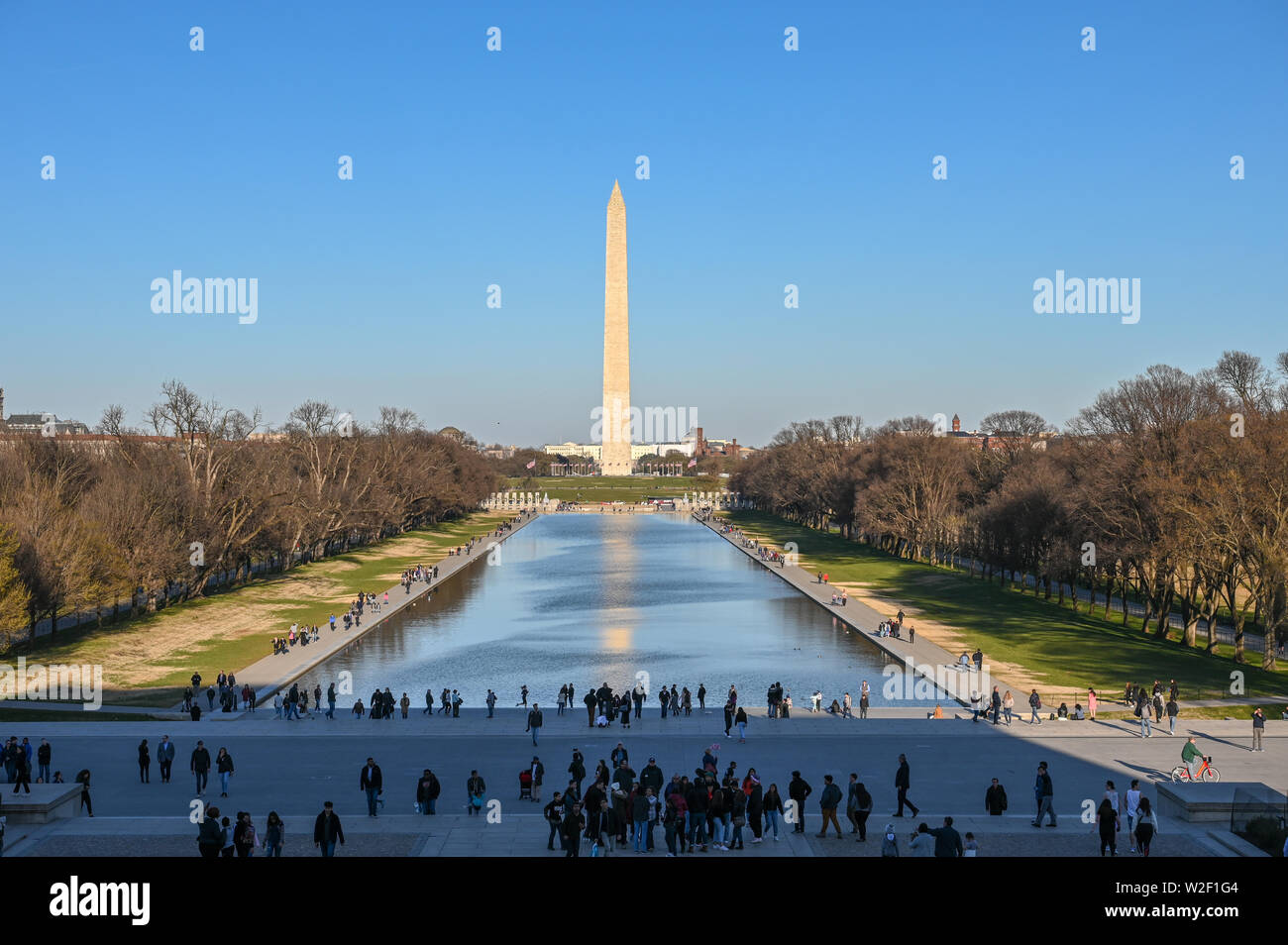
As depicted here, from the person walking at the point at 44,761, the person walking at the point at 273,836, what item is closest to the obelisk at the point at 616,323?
the person walking at the point at 44,761

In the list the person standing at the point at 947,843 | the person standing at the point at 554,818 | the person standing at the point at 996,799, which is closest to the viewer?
the person standing at the point at 947,843

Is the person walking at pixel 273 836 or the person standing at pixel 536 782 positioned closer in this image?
the person walking at pixel 273 836

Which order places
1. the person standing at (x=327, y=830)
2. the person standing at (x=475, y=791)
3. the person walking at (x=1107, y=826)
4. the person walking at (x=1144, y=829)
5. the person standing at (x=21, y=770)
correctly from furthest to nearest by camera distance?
the person standing at (x=21, y=770) → the person standing at (x=475, y=791) → the person walking at (x=1107, y=826) → the person walking at (x=1144, y=829) → the person standing at (x=327, y=830)

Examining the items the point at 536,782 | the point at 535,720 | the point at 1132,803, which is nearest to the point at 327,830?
the point at 536,782

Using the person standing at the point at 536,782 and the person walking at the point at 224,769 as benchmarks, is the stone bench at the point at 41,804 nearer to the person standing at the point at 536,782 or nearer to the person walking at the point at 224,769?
the person walking at the point at 224,769

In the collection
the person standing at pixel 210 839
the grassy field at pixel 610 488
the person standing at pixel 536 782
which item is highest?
the grassy field at pixel 610 488

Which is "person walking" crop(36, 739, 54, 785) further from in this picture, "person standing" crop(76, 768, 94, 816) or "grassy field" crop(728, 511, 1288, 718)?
"grassy field" crop(728, 511, 1288, 718)
